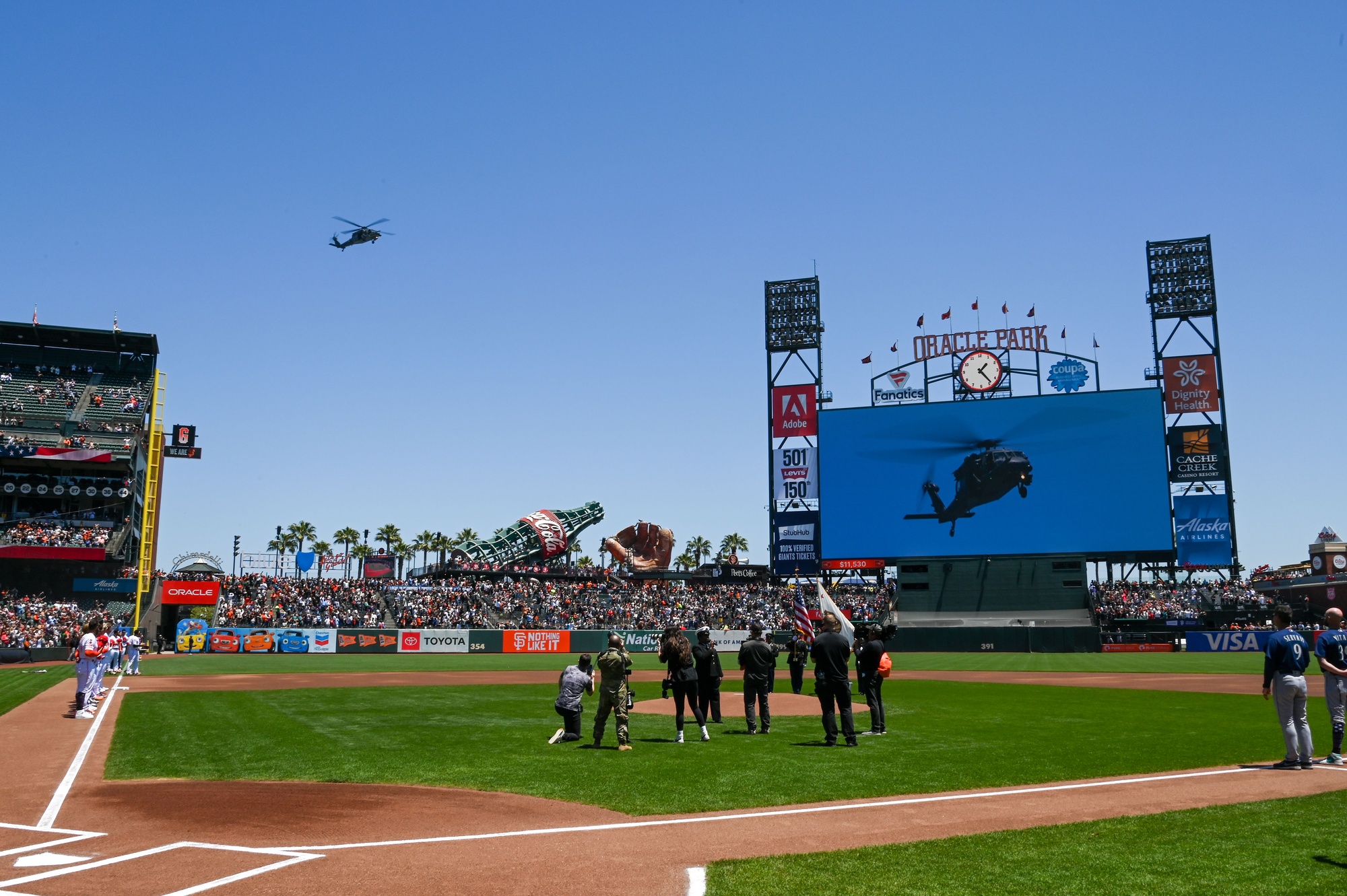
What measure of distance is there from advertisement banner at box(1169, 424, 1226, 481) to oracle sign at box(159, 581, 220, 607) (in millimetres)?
61367

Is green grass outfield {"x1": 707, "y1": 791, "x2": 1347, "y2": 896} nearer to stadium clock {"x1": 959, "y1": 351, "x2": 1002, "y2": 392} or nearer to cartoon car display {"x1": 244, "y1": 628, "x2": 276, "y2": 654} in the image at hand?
cartoon car display {"x1": 244, "y1": 628, "x2": 276, "y2": 654}

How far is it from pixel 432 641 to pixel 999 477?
125ft

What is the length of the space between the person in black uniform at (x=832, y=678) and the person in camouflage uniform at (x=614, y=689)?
283cm

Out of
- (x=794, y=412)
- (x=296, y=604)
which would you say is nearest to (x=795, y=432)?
(x=794, y=412)

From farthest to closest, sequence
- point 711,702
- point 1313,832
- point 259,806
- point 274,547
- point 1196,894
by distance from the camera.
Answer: point 274,547
point 711,702
point 259,806
point 1313,832
point 1196,894

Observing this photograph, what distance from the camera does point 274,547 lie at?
129500 millimetres

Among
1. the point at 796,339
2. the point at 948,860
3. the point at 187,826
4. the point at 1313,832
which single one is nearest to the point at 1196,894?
the point at 948,860

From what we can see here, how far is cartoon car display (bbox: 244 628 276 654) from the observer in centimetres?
5350

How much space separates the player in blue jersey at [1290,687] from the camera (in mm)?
11719

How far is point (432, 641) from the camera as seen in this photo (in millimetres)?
56250

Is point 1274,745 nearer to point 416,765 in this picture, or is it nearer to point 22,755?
point 416,765

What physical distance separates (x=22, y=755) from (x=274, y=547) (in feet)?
403

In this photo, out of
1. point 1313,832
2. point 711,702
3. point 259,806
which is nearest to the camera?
point 1313,832

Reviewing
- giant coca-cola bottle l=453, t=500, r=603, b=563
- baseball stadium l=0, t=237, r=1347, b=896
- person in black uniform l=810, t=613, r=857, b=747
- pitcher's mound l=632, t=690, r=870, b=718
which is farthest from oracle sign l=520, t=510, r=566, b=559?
person in black uniform l=810, t=613, r=857, b=747
